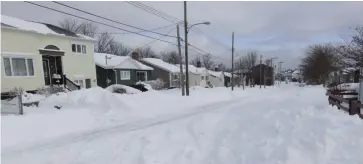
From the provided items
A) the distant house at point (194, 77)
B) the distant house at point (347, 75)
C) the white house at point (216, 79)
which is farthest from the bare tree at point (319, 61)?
the distant house at point (194, 77)

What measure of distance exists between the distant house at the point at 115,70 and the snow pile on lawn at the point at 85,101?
19.7 meters

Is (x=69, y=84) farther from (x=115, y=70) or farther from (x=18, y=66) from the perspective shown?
(x=115, y=70)

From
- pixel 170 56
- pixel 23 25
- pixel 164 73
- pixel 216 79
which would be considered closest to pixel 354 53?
pixel 23 25

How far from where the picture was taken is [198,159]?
5848 mm

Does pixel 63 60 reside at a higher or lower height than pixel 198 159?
higher

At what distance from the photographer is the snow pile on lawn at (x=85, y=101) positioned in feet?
44.3

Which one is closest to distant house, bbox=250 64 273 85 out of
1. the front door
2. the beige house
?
the beige house

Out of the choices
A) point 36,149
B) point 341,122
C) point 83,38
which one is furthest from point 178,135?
point 83,38

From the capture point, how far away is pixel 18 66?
19.6m

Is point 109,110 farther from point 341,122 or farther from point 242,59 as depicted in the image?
point 242,59

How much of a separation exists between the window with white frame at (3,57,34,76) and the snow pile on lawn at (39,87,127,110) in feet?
22.6

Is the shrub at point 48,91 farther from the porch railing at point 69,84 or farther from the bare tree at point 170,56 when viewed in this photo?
the bare tree at point 170,56

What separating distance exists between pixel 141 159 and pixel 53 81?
1968 centimetres

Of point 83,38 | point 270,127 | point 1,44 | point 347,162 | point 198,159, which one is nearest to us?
point 347,162
